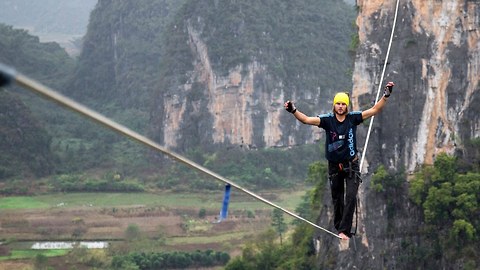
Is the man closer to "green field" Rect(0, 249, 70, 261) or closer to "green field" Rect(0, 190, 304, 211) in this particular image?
"green field" Rect(0, 249, 70, 261)

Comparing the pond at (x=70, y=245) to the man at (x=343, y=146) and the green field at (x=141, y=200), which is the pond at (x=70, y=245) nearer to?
the green field at (x=141, y=200)

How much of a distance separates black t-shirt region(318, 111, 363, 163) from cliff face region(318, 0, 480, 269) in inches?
488

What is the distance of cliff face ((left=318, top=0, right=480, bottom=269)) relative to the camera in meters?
17.8

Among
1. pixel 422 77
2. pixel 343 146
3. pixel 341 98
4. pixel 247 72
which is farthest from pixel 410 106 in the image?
pixel 247 72

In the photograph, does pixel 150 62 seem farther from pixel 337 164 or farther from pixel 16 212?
pixel 337 164

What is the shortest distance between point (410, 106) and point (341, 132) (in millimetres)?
13617

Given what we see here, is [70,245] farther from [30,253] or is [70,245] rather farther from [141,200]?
[141,200]

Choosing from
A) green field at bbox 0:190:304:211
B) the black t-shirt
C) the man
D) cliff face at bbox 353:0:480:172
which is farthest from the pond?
the black t-shirt

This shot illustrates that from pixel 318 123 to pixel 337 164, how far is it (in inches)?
13.3

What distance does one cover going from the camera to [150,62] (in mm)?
63469

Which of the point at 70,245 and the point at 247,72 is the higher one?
the point at 247,72

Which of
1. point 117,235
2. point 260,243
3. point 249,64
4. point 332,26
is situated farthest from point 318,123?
point 332,26

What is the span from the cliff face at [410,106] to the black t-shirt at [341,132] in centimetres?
1239

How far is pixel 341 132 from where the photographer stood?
516 cm
